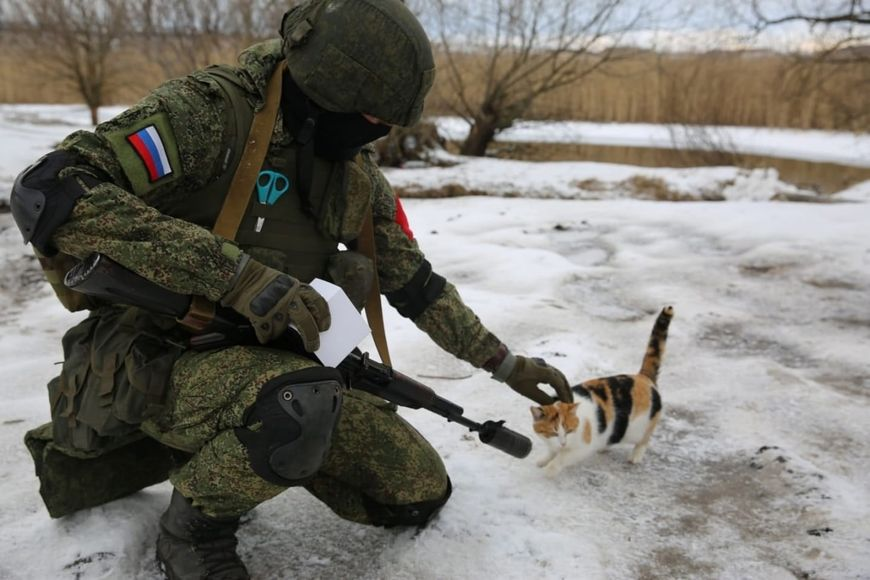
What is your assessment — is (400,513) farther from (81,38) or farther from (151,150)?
(81,38)

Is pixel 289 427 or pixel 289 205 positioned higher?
pixel 289 205

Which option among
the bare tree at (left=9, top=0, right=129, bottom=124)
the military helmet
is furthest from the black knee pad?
the bare tree at (left=9, top=0, right=129, bottom=124)

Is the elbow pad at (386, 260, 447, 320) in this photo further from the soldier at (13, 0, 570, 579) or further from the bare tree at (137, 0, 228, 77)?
the bare tree at (137, 0, 228, 77)

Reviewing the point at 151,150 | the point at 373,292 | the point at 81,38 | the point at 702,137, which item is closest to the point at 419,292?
the point at 373,292

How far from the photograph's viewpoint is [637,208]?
287 inches

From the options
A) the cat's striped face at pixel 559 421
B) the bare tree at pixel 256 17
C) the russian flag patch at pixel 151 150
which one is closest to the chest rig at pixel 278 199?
the russian flag patch at pixel 151 150

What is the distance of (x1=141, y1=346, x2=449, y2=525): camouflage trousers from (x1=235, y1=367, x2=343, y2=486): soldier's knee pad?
0.03 meters

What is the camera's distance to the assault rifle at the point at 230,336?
1682 mm

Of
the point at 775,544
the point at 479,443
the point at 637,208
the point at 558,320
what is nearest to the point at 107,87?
the point at 637,208

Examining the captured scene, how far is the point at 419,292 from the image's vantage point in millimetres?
2344

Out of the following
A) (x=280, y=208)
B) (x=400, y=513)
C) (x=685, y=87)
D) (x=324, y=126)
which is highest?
(x=685, y=87)

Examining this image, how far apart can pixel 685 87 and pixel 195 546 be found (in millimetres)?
12974

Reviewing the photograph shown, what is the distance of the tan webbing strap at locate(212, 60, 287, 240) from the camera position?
1.85m

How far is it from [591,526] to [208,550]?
1.16 m
